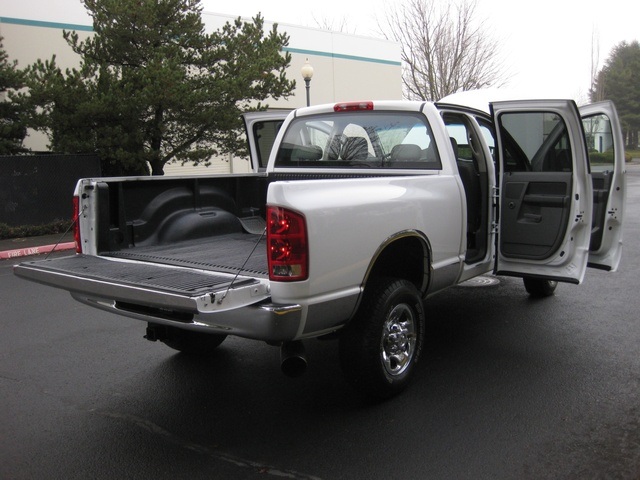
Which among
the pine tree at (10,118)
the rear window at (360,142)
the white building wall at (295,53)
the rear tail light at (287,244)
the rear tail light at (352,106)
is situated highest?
the white building wall at (295,53)

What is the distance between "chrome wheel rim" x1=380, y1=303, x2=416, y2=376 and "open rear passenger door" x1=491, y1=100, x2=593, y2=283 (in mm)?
1517

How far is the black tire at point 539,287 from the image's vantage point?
7039mm

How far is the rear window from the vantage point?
5.01 meters

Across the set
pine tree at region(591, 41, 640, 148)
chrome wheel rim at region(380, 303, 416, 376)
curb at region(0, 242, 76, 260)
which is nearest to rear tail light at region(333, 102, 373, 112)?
chrome wheel rim at region(380, 303, 416, 376)

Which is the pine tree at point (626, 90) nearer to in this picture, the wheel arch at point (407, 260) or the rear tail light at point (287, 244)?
the wheel arch at point (407, 260)

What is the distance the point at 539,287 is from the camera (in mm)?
7074

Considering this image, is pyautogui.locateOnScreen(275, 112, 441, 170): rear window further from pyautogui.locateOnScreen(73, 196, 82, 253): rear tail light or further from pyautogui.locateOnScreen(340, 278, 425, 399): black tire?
pyautogui.locateOnScreen(73, 196, 82, 253): rear tail light

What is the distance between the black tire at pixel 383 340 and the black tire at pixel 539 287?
3102mm

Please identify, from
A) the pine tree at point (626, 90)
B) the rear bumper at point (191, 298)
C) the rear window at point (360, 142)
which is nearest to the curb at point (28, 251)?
the rear window at point (360, 142)

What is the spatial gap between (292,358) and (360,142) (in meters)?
2.40

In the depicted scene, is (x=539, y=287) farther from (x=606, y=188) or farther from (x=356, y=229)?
(x=356, y=229)

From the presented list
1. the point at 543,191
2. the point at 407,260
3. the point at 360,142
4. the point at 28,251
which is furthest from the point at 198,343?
the point at 28,251

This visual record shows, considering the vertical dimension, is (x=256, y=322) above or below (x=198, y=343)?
above

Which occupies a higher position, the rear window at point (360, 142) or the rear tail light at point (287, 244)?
the rear window at point (360, 142)
